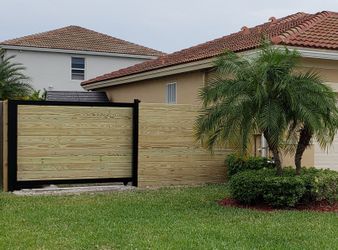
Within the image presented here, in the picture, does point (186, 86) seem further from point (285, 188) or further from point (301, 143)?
point (285, 188)

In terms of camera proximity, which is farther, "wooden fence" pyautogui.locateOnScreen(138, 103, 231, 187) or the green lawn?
"wooden fence" pyautogui.locateOnScreen(138, 103, 231, 187)

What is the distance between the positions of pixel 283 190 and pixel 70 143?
5.00 meters

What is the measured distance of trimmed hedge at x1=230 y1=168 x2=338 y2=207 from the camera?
10094 millimetres

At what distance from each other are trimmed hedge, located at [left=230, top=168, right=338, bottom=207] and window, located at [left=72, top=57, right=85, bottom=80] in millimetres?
23132

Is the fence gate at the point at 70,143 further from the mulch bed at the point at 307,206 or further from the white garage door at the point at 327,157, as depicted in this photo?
the white garage door at the point at 327,157

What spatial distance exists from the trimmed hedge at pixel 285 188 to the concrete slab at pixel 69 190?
3.22 meters

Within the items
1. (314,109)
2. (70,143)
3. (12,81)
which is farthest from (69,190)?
(12,81)

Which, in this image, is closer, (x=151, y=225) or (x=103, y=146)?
(x=151, y=225)

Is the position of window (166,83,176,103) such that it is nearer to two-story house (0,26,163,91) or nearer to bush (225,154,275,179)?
bush (225,154,275,179)

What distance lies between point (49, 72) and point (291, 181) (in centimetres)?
2400

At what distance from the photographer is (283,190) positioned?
1013 cm

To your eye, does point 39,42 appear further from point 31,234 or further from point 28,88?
point 31,234

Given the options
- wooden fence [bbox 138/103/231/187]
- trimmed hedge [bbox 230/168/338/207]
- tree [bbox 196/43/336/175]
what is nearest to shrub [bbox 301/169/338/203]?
trimmed hedge [bbox 230/168/338/207]

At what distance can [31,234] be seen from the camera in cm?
770
